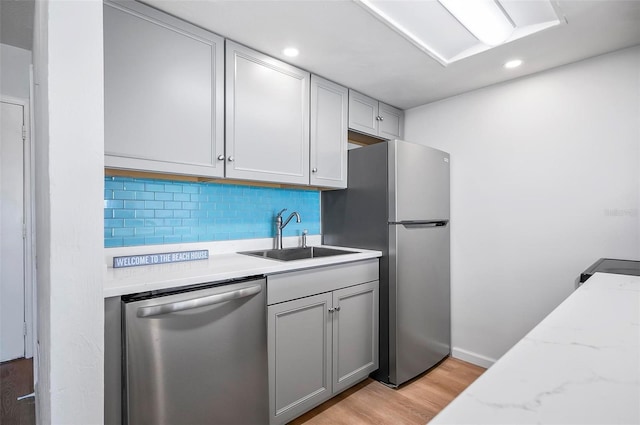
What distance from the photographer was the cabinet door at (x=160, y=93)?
146cm

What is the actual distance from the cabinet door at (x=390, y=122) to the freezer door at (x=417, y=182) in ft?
1.71

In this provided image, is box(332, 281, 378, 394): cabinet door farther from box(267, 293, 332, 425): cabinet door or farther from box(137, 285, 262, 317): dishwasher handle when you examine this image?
box(137, 285, 262, 317): dishwasher handle

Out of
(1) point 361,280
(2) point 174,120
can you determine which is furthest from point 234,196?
(1) point 361,280

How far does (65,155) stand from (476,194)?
2.64 m

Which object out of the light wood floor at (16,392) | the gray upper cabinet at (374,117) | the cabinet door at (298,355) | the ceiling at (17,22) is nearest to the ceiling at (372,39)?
the ceiling at (17,22)

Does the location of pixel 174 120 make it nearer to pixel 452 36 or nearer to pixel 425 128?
pixel 452 36

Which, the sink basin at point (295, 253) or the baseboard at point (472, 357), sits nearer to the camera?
the sink basin at point (295, 253)

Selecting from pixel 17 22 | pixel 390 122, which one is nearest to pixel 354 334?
pixel 390 122

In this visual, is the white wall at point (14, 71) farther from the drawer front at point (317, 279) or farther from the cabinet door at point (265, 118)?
the drawer front at point (317, 279)

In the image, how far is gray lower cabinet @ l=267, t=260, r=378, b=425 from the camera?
1698mm

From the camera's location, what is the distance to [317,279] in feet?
6.20

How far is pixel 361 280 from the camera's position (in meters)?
2.17

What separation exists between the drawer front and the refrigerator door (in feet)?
0.63

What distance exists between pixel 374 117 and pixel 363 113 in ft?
0.51
